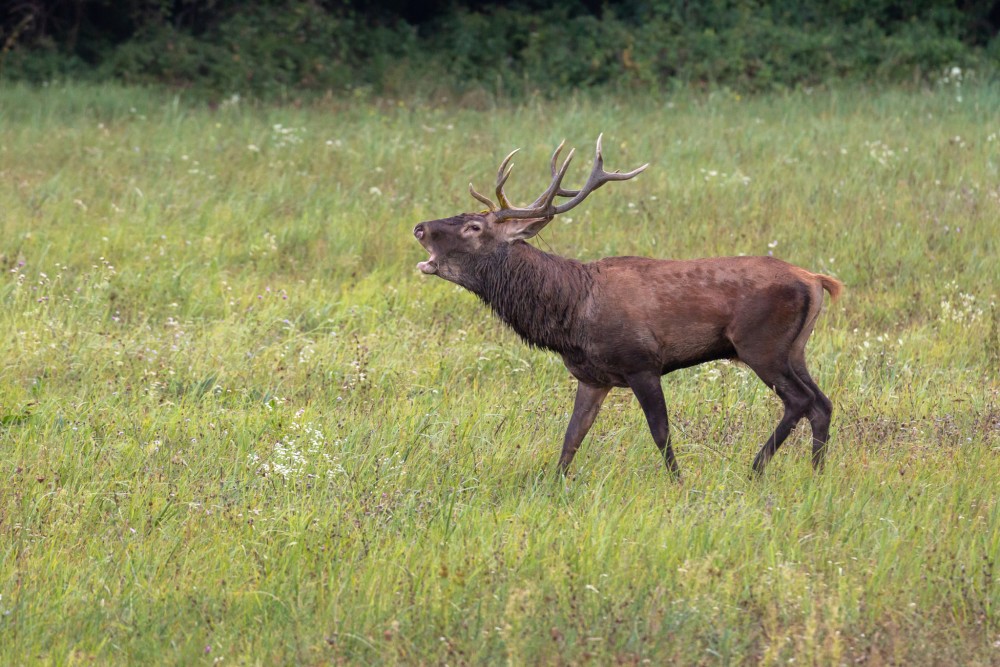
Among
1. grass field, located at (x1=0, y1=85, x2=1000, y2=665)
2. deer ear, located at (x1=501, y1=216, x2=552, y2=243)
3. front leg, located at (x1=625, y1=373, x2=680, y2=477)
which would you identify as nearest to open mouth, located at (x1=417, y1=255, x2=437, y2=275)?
deer ear, located at (x1=501, y1=216, x2=552, y2=243)

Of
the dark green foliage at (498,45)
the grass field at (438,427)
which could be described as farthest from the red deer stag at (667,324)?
the dark green foliage at (498,45)

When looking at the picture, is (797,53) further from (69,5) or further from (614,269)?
(614,269)

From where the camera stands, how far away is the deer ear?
6504 mm

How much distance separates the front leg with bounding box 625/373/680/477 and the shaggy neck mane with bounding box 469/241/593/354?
1.17 feet

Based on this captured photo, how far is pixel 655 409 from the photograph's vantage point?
6066 mm

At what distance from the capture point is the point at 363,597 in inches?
180

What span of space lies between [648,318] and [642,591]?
1799 millimetres

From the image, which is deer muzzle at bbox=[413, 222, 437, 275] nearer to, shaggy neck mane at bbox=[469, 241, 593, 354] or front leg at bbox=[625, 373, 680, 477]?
shaggy neck mane at bbox=[469, 241, 593, 354]

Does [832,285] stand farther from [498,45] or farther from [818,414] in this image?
[498,45]

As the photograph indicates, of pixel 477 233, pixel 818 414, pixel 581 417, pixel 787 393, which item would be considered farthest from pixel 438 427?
pixel 818 414

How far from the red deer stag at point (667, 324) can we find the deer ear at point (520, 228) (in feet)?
0.23

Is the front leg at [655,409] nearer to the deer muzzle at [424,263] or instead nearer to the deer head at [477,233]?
the deer head at [477,233]

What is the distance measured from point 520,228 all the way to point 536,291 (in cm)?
33

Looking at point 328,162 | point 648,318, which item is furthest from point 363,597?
point 328,162
